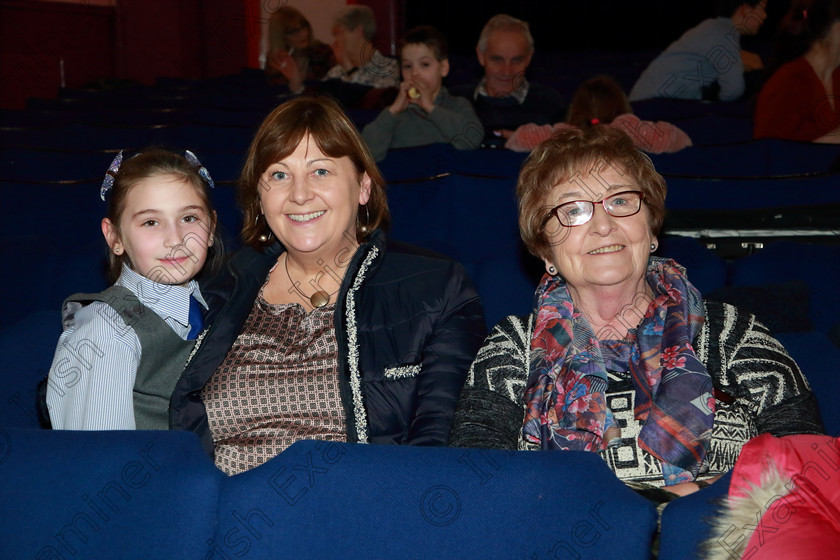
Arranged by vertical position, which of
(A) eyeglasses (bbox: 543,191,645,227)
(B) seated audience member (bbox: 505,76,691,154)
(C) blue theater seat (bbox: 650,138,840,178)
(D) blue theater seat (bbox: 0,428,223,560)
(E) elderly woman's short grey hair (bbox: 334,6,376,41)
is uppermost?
(E) elderly woman's short grey hair (bbox: 334,6,376,41)

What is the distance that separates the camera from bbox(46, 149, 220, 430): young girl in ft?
4.92

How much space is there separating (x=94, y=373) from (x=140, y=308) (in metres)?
0.16

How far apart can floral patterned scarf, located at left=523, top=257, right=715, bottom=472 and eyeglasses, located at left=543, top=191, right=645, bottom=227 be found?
15 centimetres

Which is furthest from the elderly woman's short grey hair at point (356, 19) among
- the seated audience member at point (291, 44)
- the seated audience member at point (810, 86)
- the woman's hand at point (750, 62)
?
the woman's hand at point (750, 62)

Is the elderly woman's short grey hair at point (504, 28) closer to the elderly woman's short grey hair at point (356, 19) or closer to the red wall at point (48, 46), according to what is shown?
the elderly woman's short grey hair at point (356, 19)

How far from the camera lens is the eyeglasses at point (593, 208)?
151cm

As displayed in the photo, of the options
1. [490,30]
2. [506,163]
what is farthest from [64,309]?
[490,30]

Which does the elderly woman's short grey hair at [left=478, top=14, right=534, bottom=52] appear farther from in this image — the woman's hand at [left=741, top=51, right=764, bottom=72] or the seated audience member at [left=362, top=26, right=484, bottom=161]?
the woman's hand at [left=741, top=51, right=764, bottom=72]

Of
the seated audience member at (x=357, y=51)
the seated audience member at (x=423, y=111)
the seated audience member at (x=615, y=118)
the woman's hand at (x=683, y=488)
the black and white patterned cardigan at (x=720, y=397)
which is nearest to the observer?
the woman's hand at (x=683, y=488)

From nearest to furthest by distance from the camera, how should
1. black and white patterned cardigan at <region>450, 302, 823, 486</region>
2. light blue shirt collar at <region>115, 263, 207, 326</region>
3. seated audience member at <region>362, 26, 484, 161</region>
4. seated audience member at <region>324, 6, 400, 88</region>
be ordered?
1. black and white patterned cardigan at <region>450, 302, 823, 486</region>
2. light blue shirt collar at <region>115, 263, 207, 326</region>
3. seated audience member at <region>362, 26, 484, 161</region>
4. seated audience member at <region>324, 6, 400, 88</region>

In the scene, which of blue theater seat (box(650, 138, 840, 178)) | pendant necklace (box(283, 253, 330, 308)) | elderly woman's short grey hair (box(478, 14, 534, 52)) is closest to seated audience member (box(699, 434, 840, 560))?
pendant necklace (box(283, 253, 330, 308))

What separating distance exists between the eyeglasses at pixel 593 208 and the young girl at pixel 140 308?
2.54 feet

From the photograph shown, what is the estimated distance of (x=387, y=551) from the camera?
1001mm

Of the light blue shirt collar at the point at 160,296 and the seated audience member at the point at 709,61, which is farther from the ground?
the seated audience member at the point at 709,61
